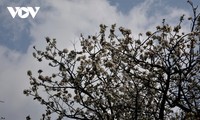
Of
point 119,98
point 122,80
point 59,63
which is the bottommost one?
point 119,98

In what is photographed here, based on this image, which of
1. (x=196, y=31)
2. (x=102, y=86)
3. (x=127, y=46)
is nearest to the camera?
(x=196, y=31)

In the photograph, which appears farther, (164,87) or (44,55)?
(44,55)

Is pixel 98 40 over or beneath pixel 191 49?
over

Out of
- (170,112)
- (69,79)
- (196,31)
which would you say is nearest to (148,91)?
(170,112)

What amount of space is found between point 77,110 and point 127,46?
3828 mm

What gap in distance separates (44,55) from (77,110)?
2.58 metres

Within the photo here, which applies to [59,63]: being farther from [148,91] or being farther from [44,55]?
[148,91]

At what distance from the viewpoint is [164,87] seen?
1099 cm

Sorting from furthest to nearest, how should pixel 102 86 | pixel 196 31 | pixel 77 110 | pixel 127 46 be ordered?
pixel 77 110, pixel 102 86, pixel 127 46, pixel 196 31

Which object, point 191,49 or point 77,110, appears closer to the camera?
point 191,49

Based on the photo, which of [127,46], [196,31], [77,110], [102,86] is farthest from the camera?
[77,110]

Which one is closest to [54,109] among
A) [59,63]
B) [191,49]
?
[59,63]

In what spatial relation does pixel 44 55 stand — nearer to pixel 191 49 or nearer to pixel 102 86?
pixel 102 86

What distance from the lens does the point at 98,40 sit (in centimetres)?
1294
